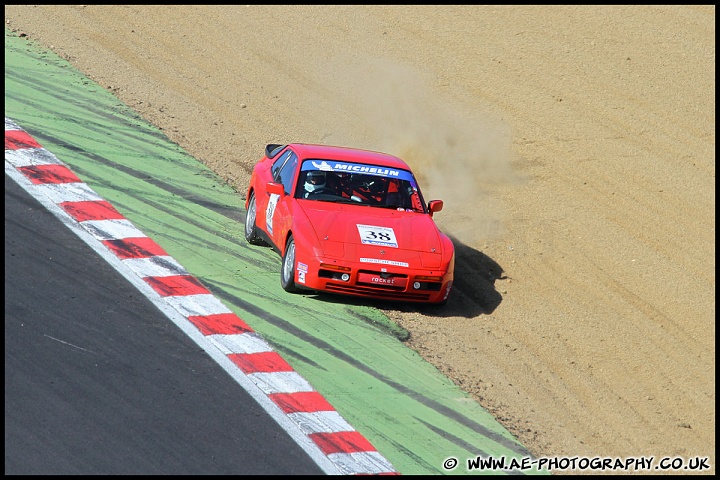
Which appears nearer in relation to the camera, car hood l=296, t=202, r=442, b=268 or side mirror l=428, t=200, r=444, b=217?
car hood l=296, t=202, r=442, b=268

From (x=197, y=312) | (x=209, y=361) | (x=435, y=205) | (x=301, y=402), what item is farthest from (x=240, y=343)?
(x=435, y=205)

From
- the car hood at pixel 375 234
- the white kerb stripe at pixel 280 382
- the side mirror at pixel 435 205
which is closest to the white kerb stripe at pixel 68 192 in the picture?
the car hood at pixel 375 234

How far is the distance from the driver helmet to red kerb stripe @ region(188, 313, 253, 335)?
6.53 ft

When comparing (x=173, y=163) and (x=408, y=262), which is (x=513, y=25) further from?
(x=408, y=262)

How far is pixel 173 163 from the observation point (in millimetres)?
15719

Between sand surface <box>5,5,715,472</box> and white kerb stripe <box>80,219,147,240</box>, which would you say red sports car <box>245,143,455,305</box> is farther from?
white kerb stripe <box>80,219,147,240</box>

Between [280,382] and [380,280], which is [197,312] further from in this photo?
[380,280]

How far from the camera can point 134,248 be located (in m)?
12.8

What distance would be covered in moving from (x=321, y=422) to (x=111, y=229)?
4.82 metres

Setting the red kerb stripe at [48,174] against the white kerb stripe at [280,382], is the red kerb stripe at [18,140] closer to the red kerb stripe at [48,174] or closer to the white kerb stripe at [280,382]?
the red kerb stripe at [48,174]

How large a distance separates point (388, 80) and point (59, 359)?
10871 millimetres

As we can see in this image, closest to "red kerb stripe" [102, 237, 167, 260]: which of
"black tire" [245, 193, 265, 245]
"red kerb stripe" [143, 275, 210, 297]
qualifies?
"red kerb stripe" [143, 275, 210, 297]

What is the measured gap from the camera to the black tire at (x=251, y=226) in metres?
13.3

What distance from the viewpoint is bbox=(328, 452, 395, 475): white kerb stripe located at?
8.98 meters
